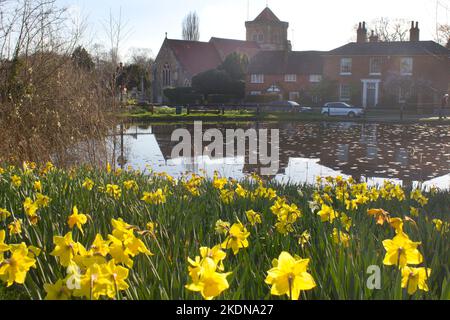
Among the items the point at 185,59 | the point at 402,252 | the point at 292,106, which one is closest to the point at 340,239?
the point at 402,252

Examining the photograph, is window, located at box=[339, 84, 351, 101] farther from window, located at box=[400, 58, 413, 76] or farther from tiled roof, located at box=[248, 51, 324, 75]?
tiled roof, located at box=[248, 51, 324, 75]

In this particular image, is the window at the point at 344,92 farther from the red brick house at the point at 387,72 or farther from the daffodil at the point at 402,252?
the daffodil at the point at 402,252

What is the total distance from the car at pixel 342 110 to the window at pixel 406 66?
35.3ft

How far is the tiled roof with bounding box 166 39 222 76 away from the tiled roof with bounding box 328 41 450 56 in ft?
76.8

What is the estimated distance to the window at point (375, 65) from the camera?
49.4 meters

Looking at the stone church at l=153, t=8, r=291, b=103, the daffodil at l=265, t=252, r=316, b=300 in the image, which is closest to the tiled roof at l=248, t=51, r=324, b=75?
the stone church at l=153, t=8, r=291, b=103

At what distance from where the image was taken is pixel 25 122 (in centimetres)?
899

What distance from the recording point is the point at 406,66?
49.0 meters

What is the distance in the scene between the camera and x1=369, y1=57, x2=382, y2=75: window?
4938 centimetres

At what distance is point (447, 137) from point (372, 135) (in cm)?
318

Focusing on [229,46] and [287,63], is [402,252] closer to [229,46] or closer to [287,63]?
[287,63]

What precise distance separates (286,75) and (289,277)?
183 feet

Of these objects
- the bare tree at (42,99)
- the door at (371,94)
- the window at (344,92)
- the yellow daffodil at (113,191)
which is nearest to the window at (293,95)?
the window at (344,92)

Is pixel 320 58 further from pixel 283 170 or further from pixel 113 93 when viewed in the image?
pixel 113 93
